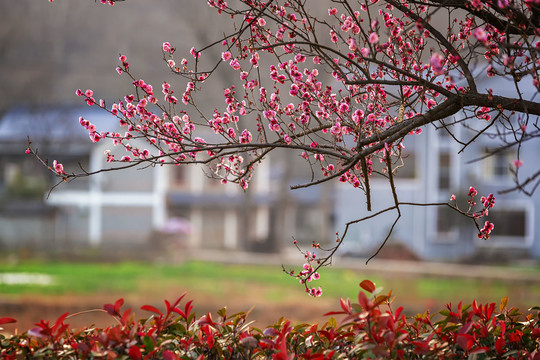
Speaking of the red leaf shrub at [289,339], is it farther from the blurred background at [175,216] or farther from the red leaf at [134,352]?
the blurred background at [175,216]

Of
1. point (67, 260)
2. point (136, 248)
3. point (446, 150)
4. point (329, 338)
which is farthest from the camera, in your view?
point (136, 248)

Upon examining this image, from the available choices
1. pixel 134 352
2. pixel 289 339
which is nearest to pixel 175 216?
pixel 289 339

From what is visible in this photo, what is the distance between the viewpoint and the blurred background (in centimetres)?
1250

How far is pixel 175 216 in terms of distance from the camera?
65.8 feet

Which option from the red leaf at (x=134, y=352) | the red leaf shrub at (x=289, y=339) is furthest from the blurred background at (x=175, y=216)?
the red leaf at (x=134, y=352)

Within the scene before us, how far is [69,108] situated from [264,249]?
7.94 meters

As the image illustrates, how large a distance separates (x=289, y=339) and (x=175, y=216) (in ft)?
61.0

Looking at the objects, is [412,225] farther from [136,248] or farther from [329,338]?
[329,338]

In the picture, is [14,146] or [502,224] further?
[14,146]

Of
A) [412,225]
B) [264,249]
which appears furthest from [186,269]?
[412,225]

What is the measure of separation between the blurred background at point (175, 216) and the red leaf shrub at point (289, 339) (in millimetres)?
8487

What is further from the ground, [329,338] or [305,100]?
[305,100]

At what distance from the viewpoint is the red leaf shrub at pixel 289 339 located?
159 cm

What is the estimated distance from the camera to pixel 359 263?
47.4 feet
